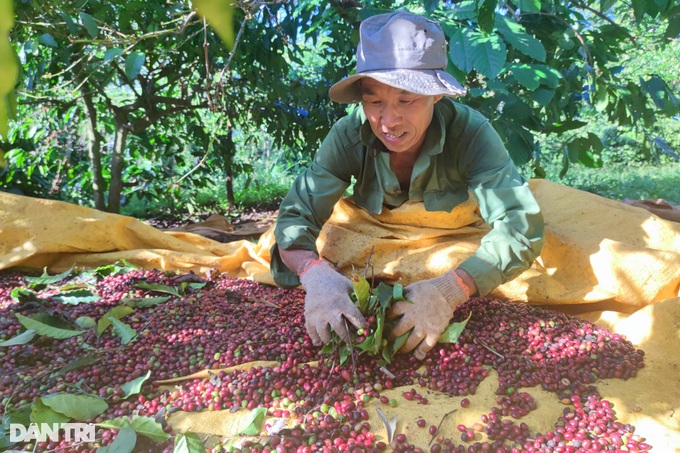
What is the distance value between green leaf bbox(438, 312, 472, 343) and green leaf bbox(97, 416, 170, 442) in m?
0.85

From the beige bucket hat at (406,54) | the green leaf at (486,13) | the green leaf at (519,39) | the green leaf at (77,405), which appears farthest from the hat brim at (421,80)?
the green leaf at (77,405)

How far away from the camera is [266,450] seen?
1.38 metres

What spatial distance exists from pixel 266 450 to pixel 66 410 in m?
0.54

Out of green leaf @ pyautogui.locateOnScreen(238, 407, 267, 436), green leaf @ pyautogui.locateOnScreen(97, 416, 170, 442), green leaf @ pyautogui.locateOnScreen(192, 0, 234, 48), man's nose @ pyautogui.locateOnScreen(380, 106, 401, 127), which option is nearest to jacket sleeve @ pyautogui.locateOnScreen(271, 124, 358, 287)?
man's nose @ pyautogui.locateOnScreen(380, 106, 401, 127)

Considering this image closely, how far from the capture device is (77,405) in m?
1.50

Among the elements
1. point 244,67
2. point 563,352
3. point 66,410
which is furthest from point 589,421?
point 244,67

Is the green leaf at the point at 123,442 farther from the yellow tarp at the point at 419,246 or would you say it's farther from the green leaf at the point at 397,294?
the yellow tarp at the point at 419,246

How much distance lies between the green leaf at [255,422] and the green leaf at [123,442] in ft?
0.85

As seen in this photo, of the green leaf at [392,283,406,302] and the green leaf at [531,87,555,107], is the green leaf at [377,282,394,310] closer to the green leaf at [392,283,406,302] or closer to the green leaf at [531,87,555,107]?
the green leaf at [392,283,406,302]

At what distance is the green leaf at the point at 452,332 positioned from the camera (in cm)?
175

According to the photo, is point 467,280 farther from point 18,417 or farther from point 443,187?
point 18,417

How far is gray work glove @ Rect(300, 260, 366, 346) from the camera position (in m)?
1.70

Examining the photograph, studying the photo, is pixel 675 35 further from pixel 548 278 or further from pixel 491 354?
pixel 491 354

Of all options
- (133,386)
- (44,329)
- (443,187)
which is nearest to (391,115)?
(443,187)
